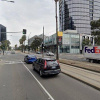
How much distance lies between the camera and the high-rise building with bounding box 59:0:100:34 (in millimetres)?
74062

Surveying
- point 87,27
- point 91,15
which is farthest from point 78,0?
point 87,27

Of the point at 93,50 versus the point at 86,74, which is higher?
the point at 93,50

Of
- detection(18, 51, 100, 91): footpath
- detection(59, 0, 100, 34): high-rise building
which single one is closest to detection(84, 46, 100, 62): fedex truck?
detection(18, 51, 100, 91): footpath

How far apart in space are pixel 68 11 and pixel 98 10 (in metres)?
29.2

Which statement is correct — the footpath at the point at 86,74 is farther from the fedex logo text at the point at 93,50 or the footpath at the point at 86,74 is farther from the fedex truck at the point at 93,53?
the fedex logo text at the point at 93,50

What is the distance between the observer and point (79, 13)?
7469 cm

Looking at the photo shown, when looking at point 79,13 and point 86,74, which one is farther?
point 79,13

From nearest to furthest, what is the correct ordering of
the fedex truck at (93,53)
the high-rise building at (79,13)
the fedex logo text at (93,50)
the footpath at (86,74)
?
the footpath at (86,74) → the fedex truck at (93,53) → the fedex logo text at (93,50) → the high-rise building at (79,13)

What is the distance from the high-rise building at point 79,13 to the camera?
7406cm

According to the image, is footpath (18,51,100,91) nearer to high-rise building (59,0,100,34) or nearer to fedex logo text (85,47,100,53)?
fedex logo text (85,47,100,53)

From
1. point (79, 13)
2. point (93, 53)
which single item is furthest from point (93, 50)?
point (79, 13)

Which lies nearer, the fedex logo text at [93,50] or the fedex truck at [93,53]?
the fedex truck at [93,53]

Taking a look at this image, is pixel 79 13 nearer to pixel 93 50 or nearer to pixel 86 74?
pixel 93 50

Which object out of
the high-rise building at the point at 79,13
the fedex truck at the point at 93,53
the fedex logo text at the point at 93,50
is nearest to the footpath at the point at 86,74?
the fedex truck at the point at 93,53
